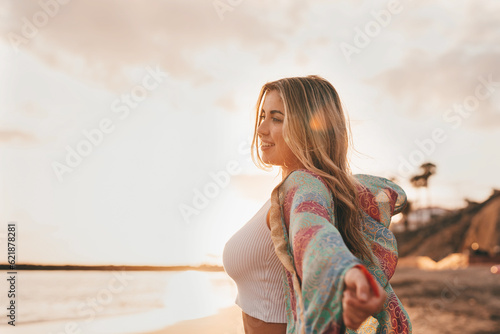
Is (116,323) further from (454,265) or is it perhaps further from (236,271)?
(454,265)

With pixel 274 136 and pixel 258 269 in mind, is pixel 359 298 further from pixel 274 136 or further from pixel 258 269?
pixel 274 136

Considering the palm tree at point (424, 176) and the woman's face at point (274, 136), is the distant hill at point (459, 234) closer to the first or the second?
the palm tree at point (424, 176)

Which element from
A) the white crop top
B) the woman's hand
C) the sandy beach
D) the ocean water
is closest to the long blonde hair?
the white crop top

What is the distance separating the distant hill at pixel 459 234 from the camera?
29881 mm

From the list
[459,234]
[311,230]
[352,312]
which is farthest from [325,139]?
[459,234]

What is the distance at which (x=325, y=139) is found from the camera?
188 cm

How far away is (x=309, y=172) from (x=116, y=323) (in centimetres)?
1220

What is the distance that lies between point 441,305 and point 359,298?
19.0 m

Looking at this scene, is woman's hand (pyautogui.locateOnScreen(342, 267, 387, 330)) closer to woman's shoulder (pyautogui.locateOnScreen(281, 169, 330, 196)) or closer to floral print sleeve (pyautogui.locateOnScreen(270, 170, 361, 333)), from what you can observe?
floral print sleeve (pyautogui.locateOnScreen(270, 170, 361, 333))

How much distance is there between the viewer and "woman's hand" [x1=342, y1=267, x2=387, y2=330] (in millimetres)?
1111

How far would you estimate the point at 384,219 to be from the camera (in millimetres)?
1898

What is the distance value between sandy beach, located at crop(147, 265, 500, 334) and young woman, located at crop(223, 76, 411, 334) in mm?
8456

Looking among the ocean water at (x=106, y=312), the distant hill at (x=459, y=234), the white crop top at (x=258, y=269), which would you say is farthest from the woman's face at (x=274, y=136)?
the distant hill at (x=459, y=234)

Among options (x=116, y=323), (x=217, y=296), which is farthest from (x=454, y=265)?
(x=116, y=323)
